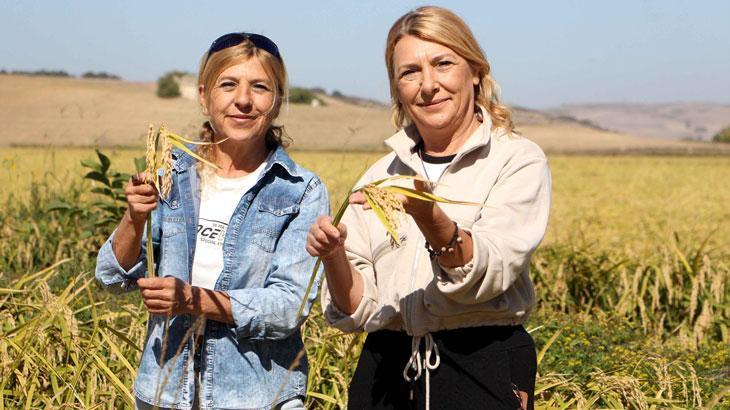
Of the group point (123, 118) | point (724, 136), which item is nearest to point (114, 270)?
point (123, 118)

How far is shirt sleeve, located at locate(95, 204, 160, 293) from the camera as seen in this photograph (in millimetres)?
2744

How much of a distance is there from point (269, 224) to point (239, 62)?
49 centimetres

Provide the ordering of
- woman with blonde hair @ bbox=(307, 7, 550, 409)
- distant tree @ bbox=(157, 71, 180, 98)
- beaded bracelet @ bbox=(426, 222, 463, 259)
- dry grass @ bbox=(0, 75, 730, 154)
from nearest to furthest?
beaded bracelet @ bbox=(426, 222, 463, 259), woman with blonde hair @ bbox=(307, 7, 550, 409), dry grass @ bbox=(0, 75, 730, 154), distant tree @ bbox=(157, 71, 180, 98)

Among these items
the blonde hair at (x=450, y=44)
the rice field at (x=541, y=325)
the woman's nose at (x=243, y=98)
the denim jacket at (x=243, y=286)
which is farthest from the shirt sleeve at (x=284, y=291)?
the rice field at (x=541, y=325)

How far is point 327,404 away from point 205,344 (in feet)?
4.67

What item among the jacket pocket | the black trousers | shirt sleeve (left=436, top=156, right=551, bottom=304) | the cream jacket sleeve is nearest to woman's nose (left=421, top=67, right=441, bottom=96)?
shirt sleeve (left=436, top=156, right=551, bottom=304)

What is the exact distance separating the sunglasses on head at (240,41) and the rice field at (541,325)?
1.06 metres

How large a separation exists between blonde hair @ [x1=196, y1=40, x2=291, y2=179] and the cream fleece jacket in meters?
0.38

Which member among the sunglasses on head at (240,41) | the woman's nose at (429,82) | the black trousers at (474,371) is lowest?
the black trousers at (474,371)

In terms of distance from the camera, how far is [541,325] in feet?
17.0

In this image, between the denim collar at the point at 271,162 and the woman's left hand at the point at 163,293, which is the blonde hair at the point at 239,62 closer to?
the denim collar at the point at 271,162

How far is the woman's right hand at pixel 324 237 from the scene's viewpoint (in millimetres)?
2355

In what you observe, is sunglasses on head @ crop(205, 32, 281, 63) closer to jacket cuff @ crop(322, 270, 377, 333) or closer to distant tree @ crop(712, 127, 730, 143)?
jacket cuff @ crop(322, 270, 377, 333)

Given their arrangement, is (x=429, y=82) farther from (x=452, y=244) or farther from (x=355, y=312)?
(x=355, y=312)
